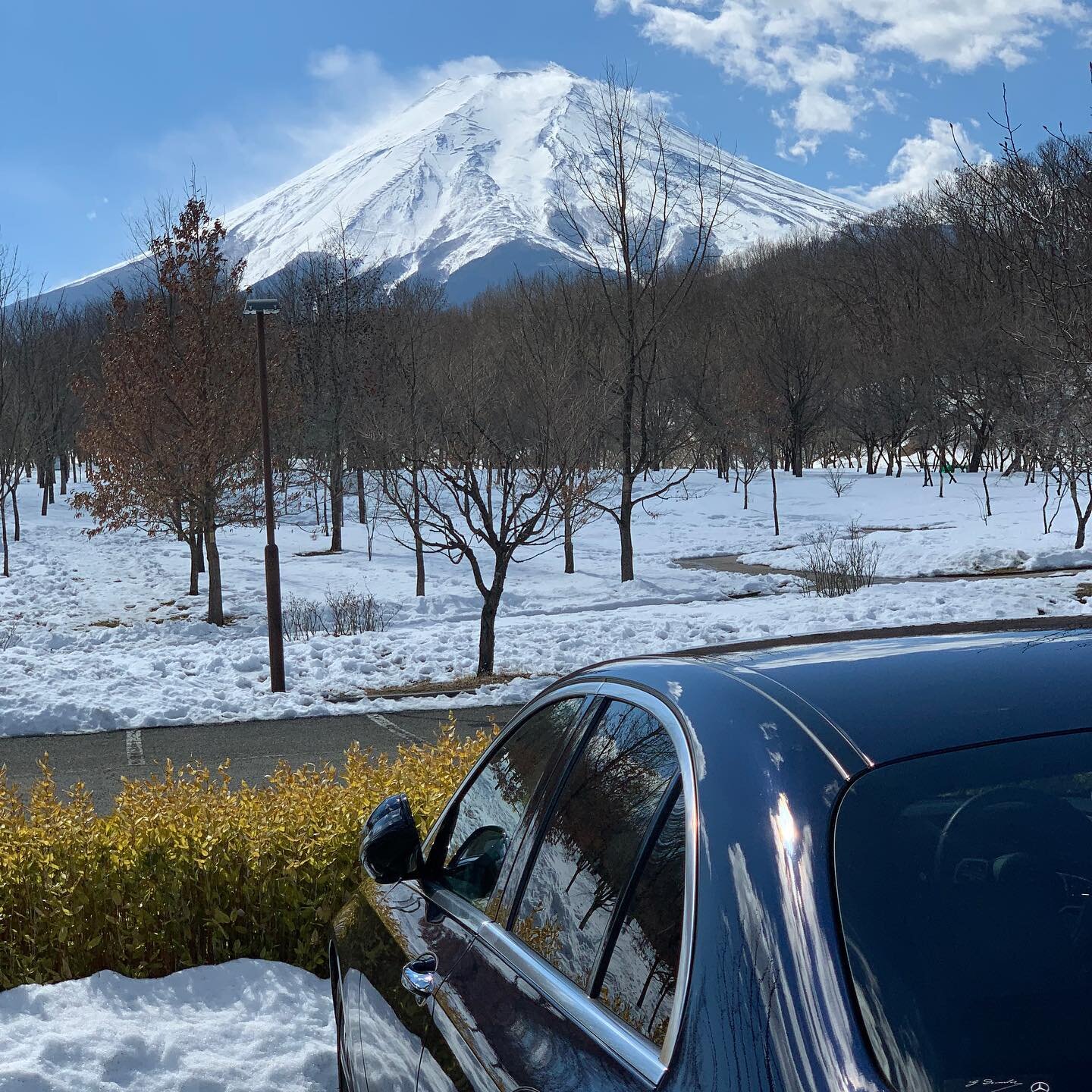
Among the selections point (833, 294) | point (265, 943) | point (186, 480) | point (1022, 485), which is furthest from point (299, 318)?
point (265, 943)

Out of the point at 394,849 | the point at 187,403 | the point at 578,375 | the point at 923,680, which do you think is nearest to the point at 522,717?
the point at 394,849

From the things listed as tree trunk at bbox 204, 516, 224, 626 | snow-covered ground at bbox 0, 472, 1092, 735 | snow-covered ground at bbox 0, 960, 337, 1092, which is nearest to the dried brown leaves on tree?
tree trunk at bbox 204, 516, 224, 626

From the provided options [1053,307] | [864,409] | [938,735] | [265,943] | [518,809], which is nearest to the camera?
[938,735]

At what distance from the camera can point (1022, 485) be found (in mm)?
51500

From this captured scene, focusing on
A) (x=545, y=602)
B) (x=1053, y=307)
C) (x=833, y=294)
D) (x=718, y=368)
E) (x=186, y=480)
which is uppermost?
(x=833, y=294)

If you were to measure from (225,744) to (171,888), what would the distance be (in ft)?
23.6

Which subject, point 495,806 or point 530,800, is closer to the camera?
point 530,800

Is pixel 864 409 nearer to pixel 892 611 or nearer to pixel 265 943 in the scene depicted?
pixel 892 611

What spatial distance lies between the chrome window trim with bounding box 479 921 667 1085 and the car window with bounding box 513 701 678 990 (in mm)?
19

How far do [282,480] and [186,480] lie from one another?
19.7ft

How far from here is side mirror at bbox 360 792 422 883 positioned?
9.64 feet

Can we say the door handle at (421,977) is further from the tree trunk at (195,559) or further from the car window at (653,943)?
the tree trunk at (195,559)

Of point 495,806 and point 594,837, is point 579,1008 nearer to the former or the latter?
point 594,837

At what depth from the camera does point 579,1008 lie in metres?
1.83
